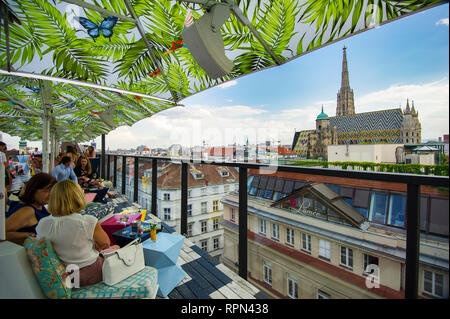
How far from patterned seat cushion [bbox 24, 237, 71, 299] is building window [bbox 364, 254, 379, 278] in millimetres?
2388

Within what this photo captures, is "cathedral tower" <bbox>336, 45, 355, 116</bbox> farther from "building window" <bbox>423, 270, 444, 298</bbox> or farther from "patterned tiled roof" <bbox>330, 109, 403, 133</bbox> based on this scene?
"building window" <bbox>423, 270, 444, 298</bbox>

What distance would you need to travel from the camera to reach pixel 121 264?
4.72 ft

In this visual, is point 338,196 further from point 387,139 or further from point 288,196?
point 387,139

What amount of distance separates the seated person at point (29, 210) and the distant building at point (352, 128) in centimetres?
4938

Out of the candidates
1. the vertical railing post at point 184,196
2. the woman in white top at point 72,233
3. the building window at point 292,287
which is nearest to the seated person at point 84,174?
the vertical railing post at point 184,196

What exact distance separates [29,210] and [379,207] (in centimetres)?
280

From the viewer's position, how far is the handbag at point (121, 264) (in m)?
1.39

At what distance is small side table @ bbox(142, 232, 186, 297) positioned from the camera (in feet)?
5.98

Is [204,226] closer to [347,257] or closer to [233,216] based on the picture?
[233,216]

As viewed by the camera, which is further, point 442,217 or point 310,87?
point 310,87

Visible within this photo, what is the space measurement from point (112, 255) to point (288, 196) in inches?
66.3

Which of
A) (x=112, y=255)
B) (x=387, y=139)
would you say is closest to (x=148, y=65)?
(x=112, y=255)

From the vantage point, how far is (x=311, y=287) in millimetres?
2500

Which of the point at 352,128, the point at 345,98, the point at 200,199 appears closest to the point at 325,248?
the point at 200,199
